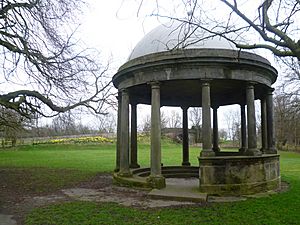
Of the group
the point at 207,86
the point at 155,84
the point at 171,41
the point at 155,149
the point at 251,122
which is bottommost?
the point at 155,149

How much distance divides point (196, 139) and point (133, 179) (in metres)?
47.6

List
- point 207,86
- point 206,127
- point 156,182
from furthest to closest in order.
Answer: point 156,182
point 207,86
point 206,127

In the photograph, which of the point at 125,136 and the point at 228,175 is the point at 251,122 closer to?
the point at 228,175

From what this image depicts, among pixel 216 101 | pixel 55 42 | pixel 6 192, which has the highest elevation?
pixel 55 42

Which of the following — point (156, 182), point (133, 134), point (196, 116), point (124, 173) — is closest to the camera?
point (156, 182)

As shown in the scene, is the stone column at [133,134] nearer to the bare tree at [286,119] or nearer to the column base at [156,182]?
the column base at [156,182]

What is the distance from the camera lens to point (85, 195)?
1129 centimetres

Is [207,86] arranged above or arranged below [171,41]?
below

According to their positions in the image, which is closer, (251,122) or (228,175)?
(228,175)

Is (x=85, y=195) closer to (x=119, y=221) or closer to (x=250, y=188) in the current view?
(x=119, y=221)

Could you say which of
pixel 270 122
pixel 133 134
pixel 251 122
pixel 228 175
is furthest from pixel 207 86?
pixel 133 134

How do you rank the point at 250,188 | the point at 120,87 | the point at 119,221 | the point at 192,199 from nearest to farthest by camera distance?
the point at 119,221 → the point at 192,199 → the point at 250,188 → the point at 120,87

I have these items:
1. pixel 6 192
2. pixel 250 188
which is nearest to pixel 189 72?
pixel 250 188

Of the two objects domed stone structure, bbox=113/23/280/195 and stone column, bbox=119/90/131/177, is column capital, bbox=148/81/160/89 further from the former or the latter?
stone column, bbox=119/90/131/177
